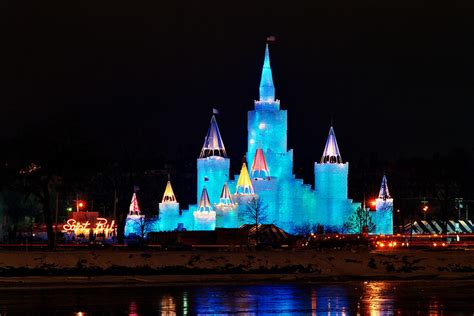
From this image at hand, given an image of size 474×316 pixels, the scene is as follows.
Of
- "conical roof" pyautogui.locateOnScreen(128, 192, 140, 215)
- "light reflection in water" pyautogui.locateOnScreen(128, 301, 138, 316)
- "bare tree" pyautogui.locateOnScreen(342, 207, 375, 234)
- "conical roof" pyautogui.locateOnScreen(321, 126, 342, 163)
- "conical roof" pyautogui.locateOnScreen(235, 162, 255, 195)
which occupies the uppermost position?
"conical roof" pyautogui.locateOnScreen(321, 126, 342, 163)

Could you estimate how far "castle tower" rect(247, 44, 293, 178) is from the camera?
116 meters

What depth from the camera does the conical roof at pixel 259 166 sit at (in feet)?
358

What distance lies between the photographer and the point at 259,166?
109625 mm

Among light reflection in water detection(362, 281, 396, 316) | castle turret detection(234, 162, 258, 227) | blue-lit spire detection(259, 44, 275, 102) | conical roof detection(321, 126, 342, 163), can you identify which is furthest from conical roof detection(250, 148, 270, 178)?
light reflection in water detection(362, 281, 396, 316)

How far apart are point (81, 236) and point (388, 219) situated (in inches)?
1501

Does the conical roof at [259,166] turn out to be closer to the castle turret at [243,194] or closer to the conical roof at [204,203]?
the castle turret at [243,194]

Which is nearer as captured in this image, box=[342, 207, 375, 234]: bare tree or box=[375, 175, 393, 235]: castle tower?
box=[342, 207, 375, 234]: bare tree

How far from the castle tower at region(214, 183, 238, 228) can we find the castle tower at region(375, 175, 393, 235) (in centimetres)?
1868

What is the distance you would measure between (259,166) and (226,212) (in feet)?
27.4

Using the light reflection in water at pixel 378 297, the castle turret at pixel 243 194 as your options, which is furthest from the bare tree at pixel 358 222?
the light reflection in water at pixel 378 297

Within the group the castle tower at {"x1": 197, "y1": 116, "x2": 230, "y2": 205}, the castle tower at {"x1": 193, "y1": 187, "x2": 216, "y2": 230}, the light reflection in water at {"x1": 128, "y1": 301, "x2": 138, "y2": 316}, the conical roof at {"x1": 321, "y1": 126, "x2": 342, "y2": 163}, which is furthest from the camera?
the conical roof at {"x1": 321, "y1": 126, "x2": 342, "y2": 163}

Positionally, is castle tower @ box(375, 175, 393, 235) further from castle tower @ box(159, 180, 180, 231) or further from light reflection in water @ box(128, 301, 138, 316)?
light reflection in water @ box(128, 301, 138, 316)

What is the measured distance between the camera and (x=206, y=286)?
38125 millimetres

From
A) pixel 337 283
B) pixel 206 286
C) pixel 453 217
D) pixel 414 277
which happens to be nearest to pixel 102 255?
pixel 206 286
